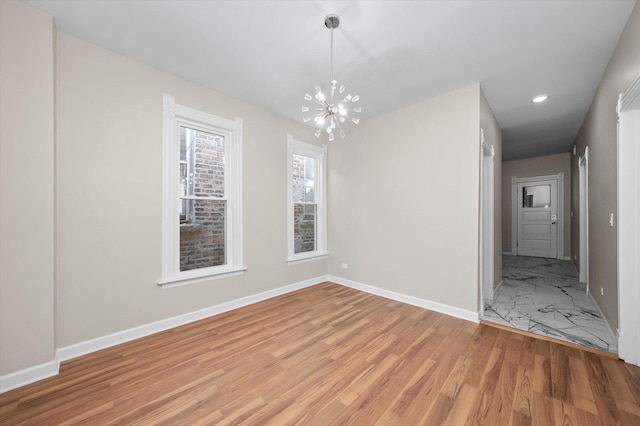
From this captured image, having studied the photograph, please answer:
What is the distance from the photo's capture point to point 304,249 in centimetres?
441

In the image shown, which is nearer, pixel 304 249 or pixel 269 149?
pixel 269 149

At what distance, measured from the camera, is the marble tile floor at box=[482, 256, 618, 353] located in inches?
100

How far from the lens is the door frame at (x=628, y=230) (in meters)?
2.00

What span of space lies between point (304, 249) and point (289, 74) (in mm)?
2779

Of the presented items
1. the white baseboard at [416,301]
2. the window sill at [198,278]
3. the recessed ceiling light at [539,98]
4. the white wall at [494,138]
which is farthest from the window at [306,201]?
the recessed ceiling light at [539,98]

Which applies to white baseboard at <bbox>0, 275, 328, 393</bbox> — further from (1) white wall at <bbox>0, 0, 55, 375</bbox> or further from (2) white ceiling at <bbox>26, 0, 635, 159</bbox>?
(2) white ceiling at <bbox>26, 0, 635, 159</bbox>

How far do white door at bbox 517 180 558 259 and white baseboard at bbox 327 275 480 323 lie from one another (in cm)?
591

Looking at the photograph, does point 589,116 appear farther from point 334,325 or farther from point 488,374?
point 334,325

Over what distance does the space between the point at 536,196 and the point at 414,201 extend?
5.95 meters

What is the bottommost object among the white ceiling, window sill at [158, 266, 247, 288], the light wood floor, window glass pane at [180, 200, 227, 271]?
the light wood floor

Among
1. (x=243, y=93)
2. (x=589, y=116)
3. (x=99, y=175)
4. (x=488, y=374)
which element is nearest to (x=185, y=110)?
(x=243, y=93)

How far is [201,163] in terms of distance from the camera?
312cm

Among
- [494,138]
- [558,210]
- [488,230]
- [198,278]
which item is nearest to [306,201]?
[198,278]

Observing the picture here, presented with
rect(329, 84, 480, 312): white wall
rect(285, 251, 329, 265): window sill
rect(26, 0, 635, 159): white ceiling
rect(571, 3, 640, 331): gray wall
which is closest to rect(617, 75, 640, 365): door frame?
rect(571, 3, 640, 331): gray wall
